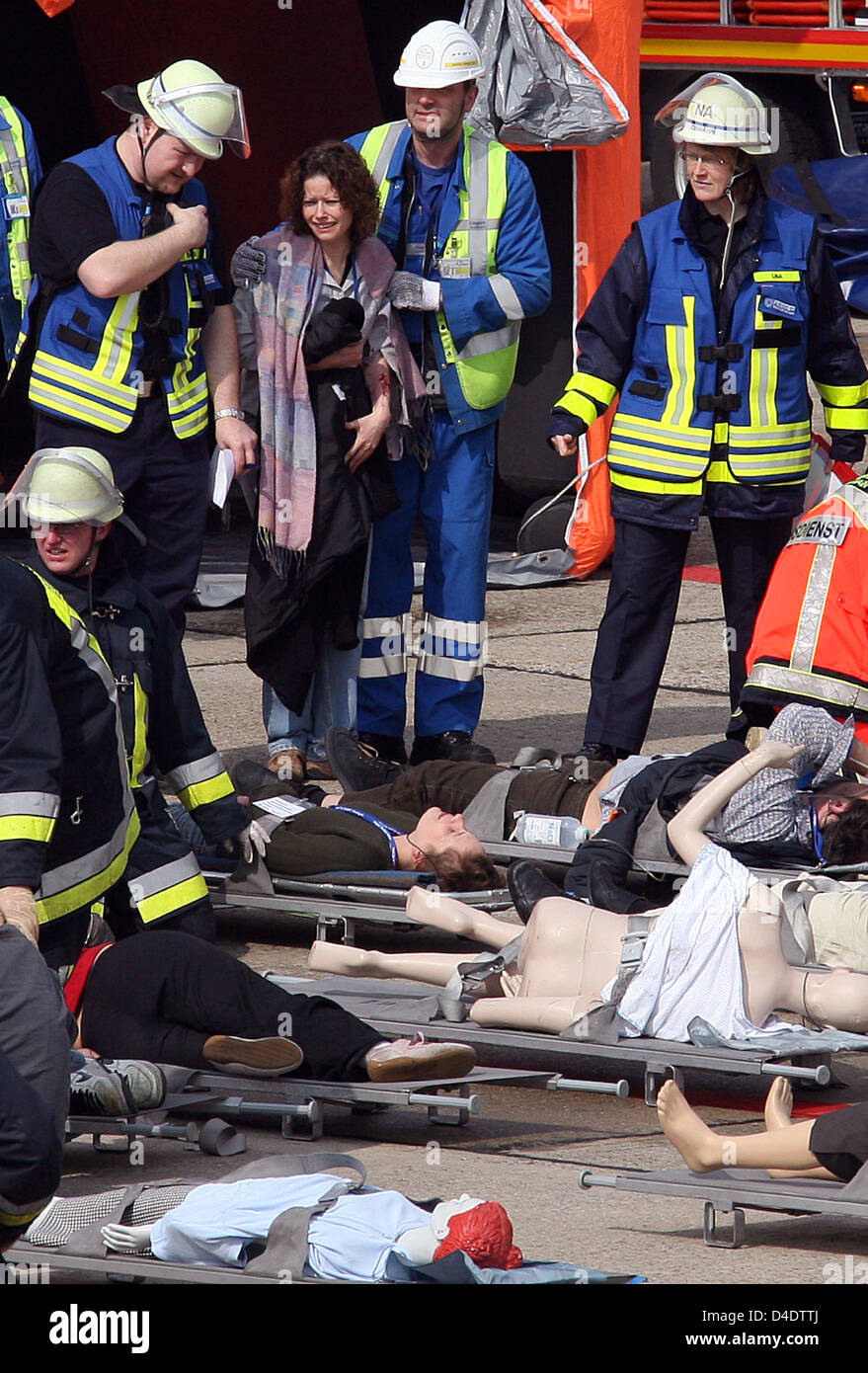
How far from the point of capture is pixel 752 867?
571cm

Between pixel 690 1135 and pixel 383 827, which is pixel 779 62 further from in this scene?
pixel 690 1135

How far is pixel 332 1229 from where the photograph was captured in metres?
3.41

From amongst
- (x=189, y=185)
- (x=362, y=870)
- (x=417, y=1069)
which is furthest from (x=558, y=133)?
(x=417, y=1069)

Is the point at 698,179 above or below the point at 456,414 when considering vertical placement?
above

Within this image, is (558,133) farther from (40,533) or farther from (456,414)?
(40,533)


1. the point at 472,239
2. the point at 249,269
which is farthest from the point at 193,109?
the point at 472,239

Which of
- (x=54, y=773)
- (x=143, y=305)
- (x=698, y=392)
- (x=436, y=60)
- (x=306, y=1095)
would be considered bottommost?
(x=306, y=1095)

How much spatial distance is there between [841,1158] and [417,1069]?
866mm

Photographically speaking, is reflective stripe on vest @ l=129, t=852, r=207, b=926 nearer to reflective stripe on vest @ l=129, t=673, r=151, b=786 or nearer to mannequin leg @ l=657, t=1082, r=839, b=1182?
reflective stripe on vest @ l=129, t=673, r=151, b=786

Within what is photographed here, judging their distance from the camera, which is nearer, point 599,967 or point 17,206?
point 599,967

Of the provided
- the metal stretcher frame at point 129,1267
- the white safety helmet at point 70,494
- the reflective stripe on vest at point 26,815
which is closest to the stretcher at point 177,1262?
the metal stretcher frame at point 129,1267

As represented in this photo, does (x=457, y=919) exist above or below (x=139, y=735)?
below

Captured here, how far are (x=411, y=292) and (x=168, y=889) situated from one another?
2.39 metres
